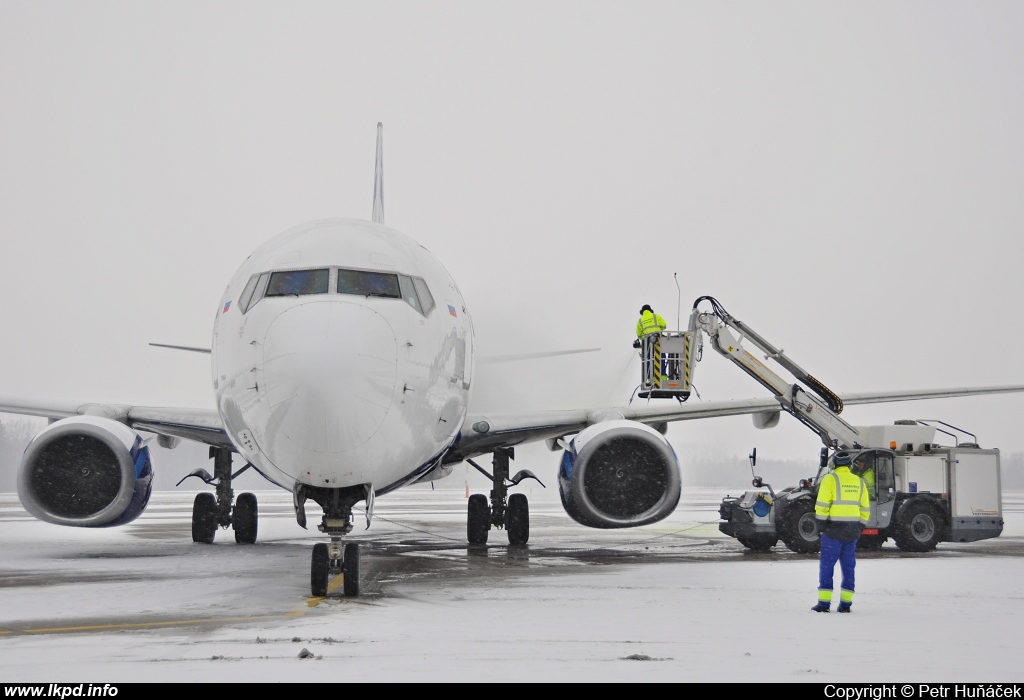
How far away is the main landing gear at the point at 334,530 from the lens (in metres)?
8.92

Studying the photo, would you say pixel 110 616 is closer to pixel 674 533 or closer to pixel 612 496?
pixel 612 496

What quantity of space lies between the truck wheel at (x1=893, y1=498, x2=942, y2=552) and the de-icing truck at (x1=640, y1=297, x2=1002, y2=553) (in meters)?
0.02

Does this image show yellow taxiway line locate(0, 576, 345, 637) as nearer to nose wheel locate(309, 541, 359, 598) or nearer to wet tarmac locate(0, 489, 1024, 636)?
wet tarmac locate(0, 489, 1024, 636)

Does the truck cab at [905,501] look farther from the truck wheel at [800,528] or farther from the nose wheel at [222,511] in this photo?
the nose wheel at [222,511]

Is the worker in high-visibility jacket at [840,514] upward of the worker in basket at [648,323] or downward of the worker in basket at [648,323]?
downward

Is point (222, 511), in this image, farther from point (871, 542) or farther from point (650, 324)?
point (871, 542)

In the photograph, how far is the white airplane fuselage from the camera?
7.67m

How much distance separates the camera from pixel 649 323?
49.3 ft

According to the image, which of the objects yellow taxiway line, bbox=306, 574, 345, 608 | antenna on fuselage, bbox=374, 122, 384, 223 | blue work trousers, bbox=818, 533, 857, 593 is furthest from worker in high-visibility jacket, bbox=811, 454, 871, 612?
antenna on fuselage, bbox=374, 122, 384, 223

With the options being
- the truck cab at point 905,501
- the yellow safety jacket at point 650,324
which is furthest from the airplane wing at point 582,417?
the yellow safety jacket at point 650,324

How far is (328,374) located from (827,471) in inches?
369

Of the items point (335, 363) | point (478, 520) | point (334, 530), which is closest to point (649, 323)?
point (478, 520)

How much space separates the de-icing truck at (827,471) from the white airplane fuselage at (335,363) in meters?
6.06
